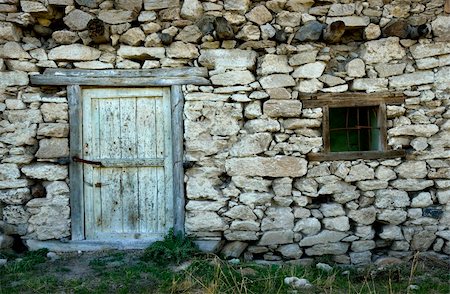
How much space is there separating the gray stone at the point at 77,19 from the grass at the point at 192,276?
2.44 m

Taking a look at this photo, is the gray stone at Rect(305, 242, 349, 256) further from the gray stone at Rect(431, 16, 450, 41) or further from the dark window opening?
the gray stone at Rect(431, 16, 450, 41)

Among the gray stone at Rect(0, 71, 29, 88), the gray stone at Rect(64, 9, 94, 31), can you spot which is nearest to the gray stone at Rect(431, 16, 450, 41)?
the gray stone at Rect(64, 9, 94, 31)

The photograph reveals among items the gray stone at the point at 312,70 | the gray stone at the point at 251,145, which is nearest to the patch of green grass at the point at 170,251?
the gray stone at the point at 251,145

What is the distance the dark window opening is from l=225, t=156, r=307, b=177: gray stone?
0.61 m

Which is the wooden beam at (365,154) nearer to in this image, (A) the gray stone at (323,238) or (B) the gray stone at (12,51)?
(A) the gray stone at (323,238)

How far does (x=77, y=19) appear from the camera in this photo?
482cm

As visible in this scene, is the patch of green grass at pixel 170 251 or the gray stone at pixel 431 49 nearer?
the patch of green grass at pixel 170 251

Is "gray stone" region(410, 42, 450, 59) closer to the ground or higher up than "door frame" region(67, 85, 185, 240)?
higher up

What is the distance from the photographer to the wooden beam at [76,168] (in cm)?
486

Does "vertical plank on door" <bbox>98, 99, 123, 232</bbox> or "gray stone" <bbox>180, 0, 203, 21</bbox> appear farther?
"vertical plank on door" <bbox>98, 99, 123, 232</bbox>

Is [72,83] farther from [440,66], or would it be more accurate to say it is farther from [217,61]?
[440,66]

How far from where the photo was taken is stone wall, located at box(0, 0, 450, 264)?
15.8ft

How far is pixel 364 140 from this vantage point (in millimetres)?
5191

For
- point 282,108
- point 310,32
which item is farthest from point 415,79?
point 282,108
